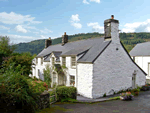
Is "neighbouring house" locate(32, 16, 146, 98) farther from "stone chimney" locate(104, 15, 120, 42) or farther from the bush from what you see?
the bush

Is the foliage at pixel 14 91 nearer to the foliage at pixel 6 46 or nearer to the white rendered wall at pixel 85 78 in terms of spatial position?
the white rendered wall at pixel 85 78

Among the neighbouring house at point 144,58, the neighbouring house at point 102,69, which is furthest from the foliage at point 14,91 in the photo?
the neighbouring house at point 144,58

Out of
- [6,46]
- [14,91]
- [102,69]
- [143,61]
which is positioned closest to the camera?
[14,91]

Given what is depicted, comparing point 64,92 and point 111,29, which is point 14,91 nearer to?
point 64,92

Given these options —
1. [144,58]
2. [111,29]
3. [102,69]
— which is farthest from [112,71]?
[144,58]

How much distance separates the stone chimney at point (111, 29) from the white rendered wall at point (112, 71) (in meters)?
0.74

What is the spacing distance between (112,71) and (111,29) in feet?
16.6

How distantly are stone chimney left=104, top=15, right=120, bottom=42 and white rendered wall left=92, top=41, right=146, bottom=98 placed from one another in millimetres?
740

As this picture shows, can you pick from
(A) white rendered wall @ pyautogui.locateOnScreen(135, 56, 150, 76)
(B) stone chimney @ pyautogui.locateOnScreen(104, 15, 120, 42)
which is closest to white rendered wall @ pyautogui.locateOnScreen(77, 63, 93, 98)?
(B) stone chimney @ pyautogui.locateOnScreen(104, 15, 120, 42)

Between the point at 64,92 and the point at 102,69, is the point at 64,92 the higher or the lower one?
the lower one

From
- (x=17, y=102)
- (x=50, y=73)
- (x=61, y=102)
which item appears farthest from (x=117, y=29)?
(x=17, y=102)

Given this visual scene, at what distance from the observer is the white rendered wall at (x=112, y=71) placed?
1533cm

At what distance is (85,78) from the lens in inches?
622

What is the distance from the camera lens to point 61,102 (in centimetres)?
1296
